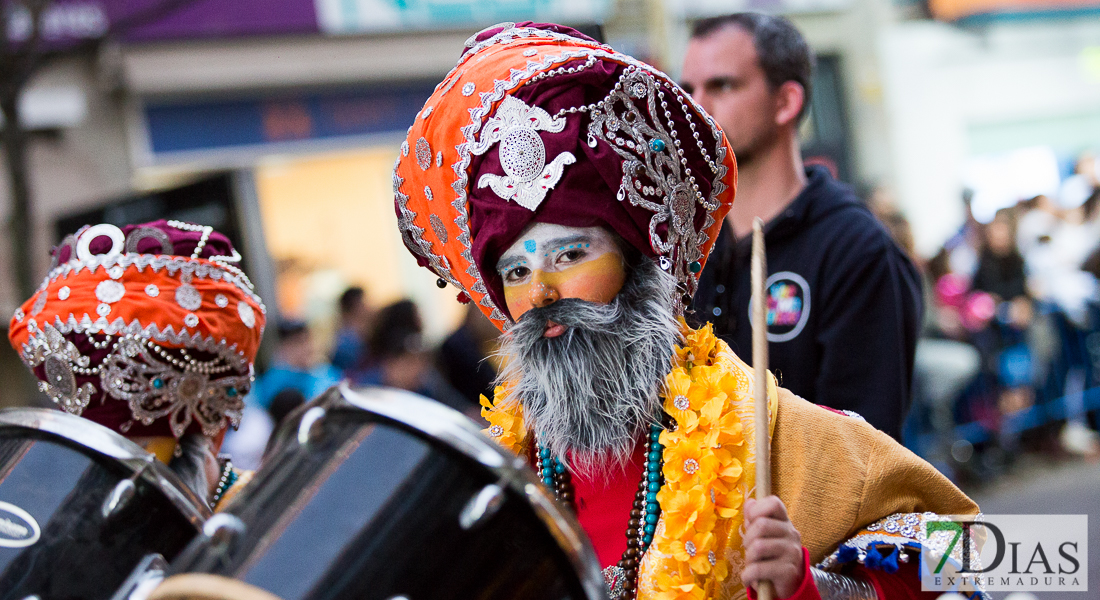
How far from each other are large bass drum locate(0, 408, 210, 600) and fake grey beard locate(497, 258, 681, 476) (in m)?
0.64

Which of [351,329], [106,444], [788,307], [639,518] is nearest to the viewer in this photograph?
[106,444]

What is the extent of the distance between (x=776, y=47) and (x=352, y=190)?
7117 millimetres

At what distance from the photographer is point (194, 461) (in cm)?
277

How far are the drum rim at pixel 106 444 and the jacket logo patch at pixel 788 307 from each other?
1683 millimetres

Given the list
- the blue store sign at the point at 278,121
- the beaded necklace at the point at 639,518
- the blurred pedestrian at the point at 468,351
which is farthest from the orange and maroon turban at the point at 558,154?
the blue store sign at the point at 278,121

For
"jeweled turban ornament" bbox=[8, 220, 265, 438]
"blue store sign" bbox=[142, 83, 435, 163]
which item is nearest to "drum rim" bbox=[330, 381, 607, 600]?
"jeweled turban ornament" bbox=[8, 220, 265, 438]

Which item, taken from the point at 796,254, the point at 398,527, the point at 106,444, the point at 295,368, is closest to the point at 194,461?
the point at 106,444

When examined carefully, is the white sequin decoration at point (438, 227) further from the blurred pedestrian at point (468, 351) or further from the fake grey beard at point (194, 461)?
the blurred pedestrian at point (468, 351)

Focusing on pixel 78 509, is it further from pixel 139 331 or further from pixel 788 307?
pixel 788 307

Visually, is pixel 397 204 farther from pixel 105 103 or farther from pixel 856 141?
pixel 856 141

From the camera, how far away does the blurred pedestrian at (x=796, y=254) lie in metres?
2.90

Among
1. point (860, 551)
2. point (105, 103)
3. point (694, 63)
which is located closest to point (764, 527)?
point (860, 551)

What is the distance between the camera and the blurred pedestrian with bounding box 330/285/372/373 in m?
7.14

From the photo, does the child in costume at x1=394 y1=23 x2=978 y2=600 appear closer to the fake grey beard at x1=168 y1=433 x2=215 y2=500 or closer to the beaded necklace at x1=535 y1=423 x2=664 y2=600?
the beaded necklace at x1=535 y1=423 x2=664 y2=600
